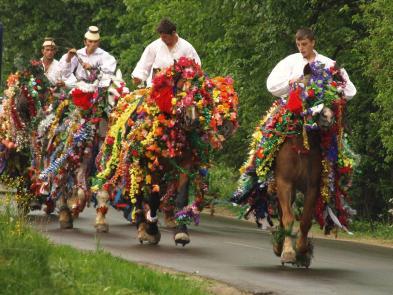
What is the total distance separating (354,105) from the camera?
27.2 metres

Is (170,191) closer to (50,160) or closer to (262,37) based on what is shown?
(50,160)

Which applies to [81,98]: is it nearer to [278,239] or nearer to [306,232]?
[278,239]

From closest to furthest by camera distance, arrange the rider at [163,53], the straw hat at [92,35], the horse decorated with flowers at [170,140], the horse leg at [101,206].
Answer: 1. the horse decorated with flowers at [170,140]
2. the rider at [163,53]
3. the horse leg at [101,206]
4. the straw hat at [92,35]

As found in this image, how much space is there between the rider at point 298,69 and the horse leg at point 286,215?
3.29 feet

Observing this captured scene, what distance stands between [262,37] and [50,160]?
9728 mm

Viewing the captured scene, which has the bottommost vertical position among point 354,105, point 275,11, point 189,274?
point 189,274

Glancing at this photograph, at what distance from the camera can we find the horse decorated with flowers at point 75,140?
18.4 metres

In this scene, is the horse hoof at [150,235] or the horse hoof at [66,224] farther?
the horse hoof at [66,224]

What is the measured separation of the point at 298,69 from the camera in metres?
14.7

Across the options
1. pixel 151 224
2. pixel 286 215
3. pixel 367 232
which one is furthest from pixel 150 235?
pixel 367 232

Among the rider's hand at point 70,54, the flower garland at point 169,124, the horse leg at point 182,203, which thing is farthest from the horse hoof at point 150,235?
the rider's hand at point 70,54

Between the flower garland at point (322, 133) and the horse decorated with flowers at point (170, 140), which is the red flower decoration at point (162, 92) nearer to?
the horse decorated with flowers at point (170, 140)

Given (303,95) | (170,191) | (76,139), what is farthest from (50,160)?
(303,95)

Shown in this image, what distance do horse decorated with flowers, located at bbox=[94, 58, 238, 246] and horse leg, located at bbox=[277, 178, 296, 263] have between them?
1.59m
